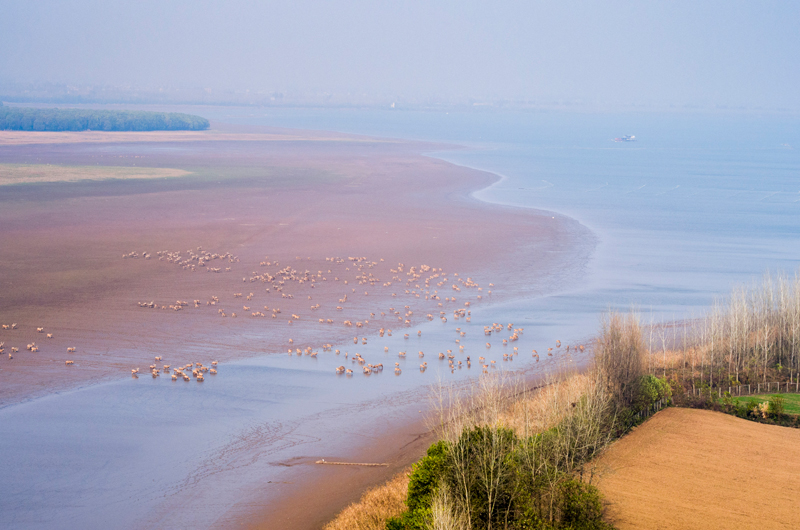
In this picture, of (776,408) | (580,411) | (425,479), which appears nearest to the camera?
(425,479)

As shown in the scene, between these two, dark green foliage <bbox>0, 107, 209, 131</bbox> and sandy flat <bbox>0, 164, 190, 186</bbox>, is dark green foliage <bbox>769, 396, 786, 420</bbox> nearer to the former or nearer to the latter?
sandy flat <bbox>0, 164, 190, 186</bbox>

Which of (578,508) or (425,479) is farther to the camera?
(578,508)

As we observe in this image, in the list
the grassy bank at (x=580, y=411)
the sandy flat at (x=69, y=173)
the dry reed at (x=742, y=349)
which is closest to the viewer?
the grassy bank at (x=580, y=411)

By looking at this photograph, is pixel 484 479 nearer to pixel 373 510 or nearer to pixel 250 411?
pixel 373 510

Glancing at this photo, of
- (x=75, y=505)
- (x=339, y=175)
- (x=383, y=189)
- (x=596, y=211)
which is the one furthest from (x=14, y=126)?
(x=75, y=505)


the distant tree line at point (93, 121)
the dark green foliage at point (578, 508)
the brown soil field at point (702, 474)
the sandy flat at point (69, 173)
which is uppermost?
the distant tree line at point (93, 121)

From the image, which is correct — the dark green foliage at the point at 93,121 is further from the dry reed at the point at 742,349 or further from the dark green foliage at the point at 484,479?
the dark green foliage at the point at 484,479

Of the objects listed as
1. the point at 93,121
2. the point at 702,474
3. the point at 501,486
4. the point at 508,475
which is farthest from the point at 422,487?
the point at 93,121

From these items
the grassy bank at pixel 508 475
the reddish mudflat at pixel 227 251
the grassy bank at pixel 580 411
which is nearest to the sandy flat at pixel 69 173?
the reddish mudflat at pixel 227 251
